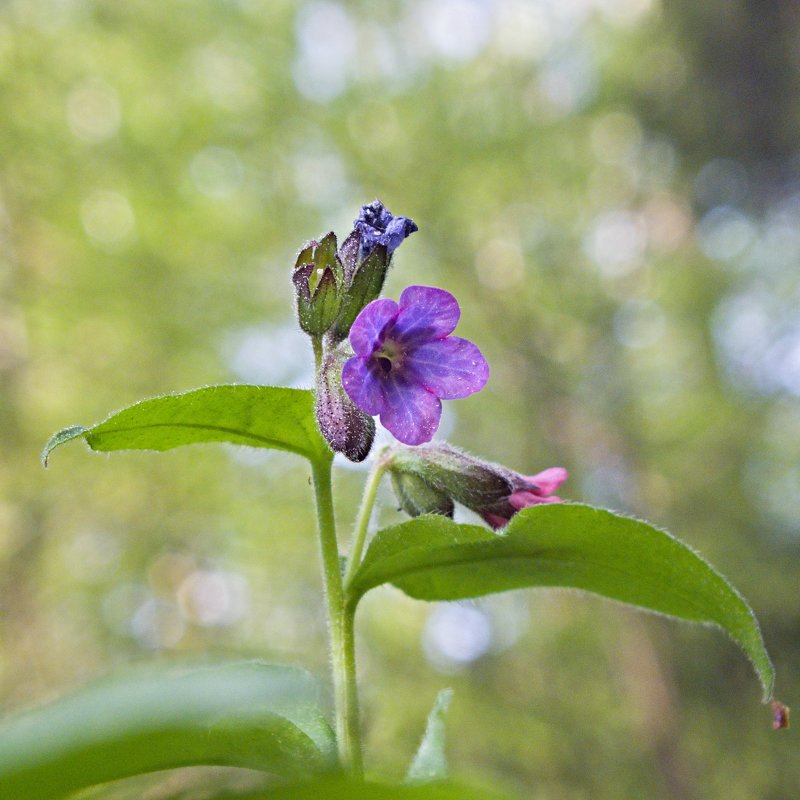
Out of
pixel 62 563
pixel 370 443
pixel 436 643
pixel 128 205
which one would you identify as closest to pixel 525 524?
pixel 370 443

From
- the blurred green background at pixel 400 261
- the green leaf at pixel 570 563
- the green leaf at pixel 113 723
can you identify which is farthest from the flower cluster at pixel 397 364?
the blurred green background at pixel 400 261

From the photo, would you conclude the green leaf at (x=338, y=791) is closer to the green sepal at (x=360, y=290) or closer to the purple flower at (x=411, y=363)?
the purple flower at (x=411, y=363)

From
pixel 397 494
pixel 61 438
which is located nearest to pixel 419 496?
pixel 397 494

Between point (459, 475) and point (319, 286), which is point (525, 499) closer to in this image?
point (459, 475)

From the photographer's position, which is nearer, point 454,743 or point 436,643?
point 454,743

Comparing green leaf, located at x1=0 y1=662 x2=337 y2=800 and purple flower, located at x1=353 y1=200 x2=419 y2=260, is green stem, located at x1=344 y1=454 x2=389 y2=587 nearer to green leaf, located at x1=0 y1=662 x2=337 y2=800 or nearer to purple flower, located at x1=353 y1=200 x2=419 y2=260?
purple flower, located at x1=353 y1=200 x2=419 y2=260

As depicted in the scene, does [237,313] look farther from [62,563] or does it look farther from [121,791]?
[121,791]

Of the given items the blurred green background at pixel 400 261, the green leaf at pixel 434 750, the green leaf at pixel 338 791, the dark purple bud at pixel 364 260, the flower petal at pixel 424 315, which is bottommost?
the green leaf at pixel 338 791
